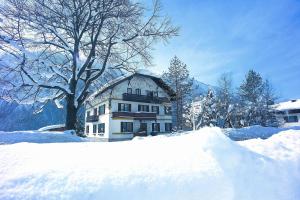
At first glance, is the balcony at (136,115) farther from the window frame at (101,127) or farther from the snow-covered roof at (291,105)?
the snow-covered roof at (291,105)

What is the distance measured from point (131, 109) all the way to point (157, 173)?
3222cm

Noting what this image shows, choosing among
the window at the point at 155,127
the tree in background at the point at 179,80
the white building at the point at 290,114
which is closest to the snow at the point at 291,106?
the white building at the point at 290,114

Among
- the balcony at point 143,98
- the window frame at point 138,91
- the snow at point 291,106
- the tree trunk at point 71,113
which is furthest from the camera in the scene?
the snow at point 291,106

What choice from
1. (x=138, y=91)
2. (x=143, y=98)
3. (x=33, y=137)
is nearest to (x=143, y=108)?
(x=143, y=98)

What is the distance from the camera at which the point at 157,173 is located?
309cm

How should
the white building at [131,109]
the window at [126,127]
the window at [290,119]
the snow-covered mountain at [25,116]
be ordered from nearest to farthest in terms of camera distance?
the snow-covered mountain at [25,116] < the white building at [131,109] < the window at [126,127] < the window at [290,119]

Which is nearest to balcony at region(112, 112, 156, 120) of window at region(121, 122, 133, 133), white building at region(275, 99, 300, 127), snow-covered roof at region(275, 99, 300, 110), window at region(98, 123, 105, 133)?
window at region(121, 122, 133, 133)

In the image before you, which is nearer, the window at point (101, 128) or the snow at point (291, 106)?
the window at point (101, 128)

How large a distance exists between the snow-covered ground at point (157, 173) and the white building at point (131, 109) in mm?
27060

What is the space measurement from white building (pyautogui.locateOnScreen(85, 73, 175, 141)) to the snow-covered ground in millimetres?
27060

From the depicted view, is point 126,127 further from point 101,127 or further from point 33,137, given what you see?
point 33,137

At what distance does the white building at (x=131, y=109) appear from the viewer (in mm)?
32844

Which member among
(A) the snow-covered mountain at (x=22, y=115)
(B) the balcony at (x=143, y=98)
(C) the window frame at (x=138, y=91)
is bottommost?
(A) the snow-covered mountain at (x=22, y=115)

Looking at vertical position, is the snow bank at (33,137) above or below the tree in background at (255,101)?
below
